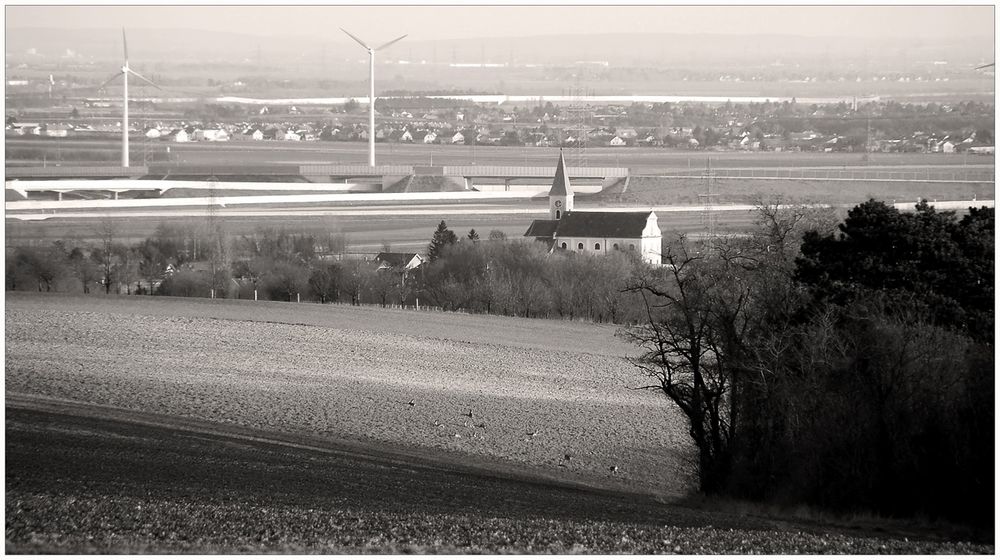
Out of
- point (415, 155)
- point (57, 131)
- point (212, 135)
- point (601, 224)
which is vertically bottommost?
point (601, 224)

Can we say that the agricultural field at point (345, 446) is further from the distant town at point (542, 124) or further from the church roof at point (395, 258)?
the distant town at point (542, 124)

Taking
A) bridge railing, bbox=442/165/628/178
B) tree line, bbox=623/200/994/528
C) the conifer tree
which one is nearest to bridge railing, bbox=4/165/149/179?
bridge railing, bbox=442/165/628/178

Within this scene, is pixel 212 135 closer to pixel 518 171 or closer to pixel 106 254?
pixel 518 171

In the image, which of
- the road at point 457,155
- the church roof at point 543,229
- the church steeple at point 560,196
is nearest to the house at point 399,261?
the church roof at point 543,229

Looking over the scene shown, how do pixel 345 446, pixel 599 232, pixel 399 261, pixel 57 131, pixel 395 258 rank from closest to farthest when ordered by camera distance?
pixel 345 446 → pixel 399 261 → pixel 395 258 → pixel 599 232 → pixel 57 131

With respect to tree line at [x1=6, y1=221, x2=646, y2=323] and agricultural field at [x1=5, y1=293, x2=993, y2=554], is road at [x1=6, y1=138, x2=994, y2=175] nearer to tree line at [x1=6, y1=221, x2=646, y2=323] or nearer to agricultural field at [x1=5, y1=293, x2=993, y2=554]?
tree line at [x1=6, y1=221, x2=646, y2=323]

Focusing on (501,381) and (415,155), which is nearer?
(501,381)

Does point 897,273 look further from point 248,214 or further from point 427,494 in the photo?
point 248,214

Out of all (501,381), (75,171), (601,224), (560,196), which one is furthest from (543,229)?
(75,171)
